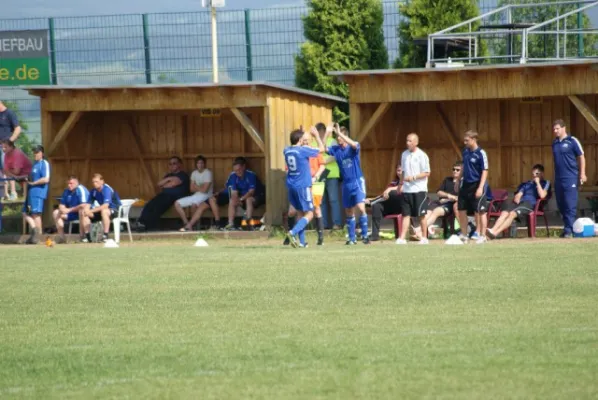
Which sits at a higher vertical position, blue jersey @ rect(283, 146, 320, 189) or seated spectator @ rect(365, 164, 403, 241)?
blue jersey @ rect(283, 146, 320, 189)

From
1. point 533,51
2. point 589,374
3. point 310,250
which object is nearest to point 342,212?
point 310,250

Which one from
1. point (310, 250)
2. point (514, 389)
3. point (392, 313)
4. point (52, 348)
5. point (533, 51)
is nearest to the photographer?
point (514, 389)

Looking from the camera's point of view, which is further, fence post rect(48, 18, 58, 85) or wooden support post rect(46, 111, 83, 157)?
fence post rect(48, 18, 58, 85)

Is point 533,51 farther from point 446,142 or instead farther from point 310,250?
point 310,250

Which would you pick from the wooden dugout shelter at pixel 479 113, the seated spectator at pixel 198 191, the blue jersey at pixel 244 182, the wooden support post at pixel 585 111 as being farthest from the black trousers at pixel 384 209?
the seated spectator at pixel 198 191

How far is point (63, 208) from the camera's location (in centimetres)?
2417

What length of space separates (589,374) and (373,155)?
19.1 metres

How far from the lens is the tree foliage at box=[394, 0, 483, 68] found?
27.3 meters

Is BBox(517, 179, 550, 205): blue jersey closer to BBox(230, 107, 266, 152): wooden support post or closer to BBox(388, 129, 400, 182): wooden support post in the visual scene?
BBox(388, 129, 400, 182): wooden support post

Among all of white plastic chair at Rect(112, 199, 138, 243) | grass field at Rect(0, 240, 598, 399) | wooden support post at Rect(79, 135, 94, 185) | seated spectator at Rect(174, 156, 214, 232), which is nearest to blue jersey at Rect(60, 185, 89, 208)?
white plastic chair at Rect(112, 199, 138, 243)

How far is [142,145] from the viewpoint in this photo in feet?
89.9

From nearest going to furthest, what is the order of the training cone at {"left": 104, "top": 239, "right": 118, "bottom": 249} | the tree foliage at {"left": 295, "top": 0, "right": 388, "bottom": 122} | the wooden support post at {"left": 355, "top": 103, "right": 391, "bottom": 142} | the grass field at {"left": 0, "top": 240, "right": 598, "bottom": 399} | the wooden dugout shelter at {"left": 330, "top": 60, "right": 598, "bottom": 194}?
the grass field at {"left": 0, "top": 240, "right": 598, "bottom": 399} → the training cone at {"left": 104, "top": 239, "right": 118, "bottom": 249} → the wooden dugout shelter at {"left": 330, "top": 60, "right": 598, "bottom": 194} → the wooden support post at {"left": 355, "top": 103, "right": 391, "bottom": 142} → the tree foliage at {"left": 295, "top": 0, "right": 388, "bottom": 122}

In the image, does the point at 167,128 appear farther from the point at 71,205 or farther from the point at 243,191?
the point at 71,205

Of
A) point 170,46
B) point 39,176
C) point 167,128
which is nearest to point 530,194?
point 167,128
